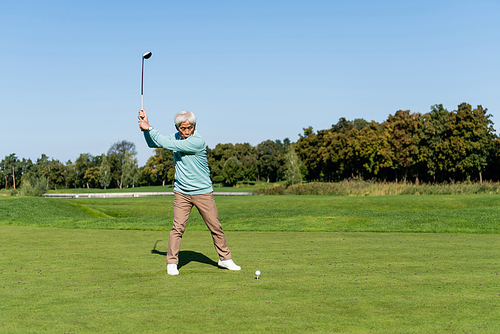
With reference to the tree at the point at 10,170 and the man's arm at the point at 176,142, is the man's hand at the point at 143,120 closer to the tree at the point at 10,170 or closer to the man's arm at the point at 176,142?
the man's arm at the point at 176,142

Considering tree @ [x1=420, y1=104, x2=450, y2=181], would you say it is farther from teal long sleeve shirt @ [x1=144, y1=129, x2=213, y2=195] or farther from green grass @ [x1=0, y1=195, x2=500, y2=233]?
teal long sleeve shirt @ [x1=144, y1=129, x2=213, y2=195]

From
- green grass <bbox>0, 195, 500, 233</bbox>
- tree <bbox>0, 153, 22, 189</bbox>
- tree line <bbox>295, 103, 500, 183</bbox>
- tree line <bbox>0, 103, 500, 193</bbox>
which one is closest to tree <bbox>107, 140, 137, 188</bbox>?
tree line <bbox>0, 103, 500, 193</bbox>

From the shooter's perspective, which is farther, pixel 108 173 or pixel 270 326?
pixel 108 173

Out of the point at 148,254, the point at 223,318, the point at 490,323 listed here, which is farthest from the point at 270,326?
the point at 148,254

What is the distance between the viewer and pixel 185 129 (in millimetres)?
7430

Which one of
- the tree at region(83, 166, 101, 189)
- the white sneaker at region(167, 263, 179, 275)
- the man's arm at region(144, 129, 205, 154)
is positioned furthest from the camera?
the tree at region(83, 166, 101, 189)

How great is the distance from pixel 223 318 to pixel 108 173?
116 metres

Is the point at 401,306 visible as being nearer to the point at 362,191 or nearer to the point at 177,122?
the point at 177,122

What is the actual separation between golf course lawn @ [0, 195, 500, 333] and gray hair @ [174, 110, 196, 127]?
245cm

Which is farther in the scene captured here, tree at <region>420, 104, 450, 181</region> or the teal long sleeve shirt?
tree at <region>420, 104, 450, 181</region>

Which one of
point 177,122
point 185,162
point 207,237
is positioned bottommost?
point 207,237

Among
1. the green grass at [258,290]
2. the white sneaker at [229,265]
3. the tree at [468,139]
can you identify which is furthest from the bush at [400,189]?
→ the white sneaker at [229,265]

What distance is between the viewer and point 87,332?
13.2 feet

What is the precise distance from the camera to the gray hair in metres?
7.42
